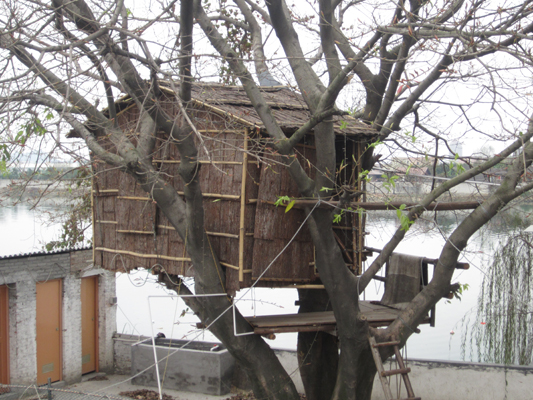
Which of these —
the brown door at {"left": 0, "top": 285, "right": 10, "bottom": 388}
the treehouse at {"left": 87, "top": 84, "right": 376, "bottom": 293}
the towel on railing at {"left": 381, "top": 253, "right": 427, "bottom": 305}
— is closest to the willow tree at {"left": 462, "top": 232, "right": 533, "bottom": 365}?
the towel on railing at {"left": 381, "top": 253, "right": 427, "bottom": 305}

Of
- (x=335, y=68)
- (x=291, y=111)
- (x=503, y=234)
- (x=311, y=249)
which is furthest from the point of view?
(x=503, y=234)

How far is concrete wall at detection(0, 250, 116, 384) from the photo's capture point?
431 inches

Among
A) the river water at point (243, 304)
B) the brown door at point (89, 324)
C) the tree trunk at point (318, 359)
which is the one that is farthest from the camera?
the brown door at point (89, 324)

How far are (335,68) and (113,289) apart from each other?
9.58 metres

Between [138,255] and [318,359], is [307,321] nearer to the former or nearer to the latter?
[318,359]

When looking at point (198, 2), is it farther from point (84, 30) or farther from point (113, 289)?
point (113, 289)

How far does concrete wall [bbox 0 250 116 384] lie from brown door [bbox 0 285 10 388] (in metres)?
0.09

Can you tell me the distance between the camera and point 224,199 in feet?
23.3

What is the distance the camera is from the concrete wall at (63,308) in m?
11.0

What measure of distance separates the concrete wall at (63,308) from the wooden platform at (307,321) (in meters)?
6.19

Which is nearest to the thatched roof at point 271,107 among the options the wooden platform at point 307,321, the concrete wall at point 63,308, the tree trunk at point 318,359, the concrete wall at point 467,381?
the wooden platform at point 307,321

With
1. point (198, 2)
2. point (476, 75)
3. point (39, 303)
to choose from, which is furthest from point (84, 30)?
point (39, 303)

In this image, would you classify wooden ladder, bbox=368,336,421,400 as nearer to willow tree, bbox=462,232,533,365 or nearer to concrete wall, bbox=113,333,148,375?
willow tree, bbox=462,232,533,365

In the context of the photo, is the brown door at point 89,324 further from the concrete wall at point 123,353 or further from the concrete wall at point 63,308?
the concrete wall at point 123,353
